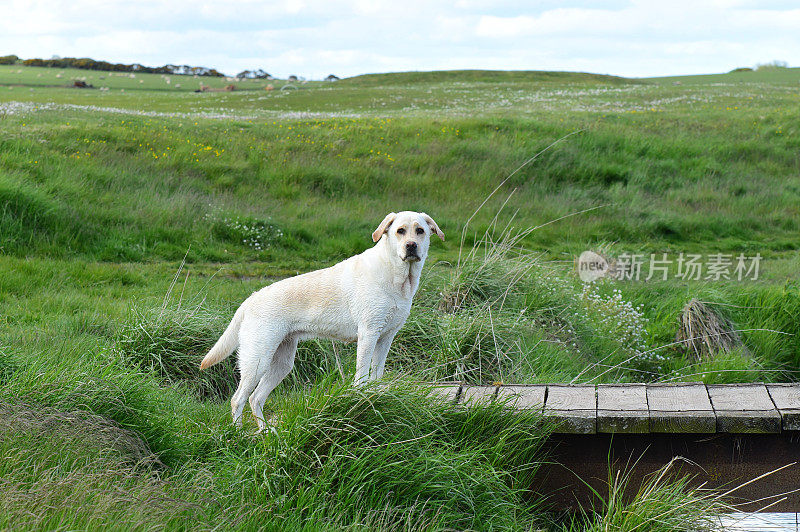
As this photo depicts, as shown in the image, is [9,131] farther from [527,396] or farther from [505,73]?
[505,73]

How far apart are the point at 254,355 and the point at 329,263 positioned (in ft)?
23.5

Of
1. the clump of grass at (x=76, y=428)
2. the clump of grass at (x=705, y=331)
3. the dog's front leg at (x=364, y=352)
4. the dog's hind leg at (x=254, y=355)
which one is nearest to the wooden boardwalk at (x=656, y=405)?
the dog's front leg at (x=364, y=352)

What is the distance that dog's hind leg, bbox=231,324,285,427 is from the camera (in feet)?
15.9

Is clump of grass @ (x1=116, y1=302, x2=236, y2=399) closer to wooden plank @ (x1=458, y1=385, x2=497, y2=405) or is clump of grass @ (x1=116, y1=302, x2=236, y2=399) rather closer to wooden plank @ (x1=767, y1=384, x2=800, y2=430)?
wooden plank @ (x1=458, y1=385, x2=497, y2=405)

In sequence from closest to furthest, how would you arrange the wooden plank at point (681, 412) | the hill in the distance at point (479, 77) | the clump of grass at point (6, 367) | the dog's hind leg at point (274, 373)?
the wooden plank at point (681, 412) → the dog's hind leg at point (274, 373) → the clump of grass at point (6, 367) → the hill in the distance at point (479, 77)

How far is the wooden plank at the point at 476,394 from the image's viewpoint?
200 inches

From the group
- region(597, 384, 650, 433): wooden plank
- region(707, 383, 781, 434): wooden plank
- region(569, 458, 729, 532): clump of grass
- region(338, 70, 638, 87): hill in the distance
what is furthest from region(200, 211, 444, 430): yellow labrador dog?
region(338, 70, 638, 87): hill in the distance

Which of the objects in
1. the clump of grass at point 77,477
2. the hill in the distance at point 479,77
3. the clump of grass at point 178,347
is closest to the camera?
the clump of grass at point 77,477

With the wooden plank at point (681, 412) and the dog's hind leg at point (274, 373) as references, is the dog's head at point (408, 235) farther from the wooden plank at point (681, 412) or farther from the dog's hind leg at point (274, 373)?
the wooden plank at point (681, 412)

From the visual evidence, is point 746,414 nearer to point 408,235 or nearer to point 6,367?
point 408,235

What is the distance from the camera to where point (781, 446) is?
202 inches

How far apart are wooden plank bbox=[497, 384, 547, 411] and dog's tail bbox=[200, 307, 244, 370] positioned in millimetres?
1846

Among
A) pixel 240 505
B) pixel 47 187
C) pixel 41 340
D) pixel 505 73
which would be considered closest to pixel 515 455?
pixel 240 505

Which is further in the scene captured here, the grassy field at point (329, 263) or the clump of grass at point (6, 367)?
the clump of grass at point (6, 367)
